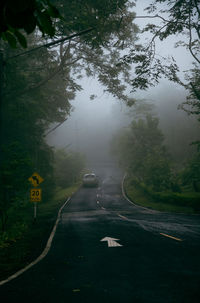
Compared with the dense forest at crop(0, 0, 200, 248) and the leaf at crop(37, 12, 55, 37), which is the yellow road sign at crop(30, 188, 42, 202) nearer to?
the dense forest at crop(0, 0, 200, 248)

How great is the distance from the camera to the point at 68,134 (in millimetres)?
135500

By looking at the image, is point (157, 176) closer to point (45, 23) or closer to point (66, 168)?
point (66, 168)

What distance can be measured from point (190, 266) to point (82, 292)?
2966 mm

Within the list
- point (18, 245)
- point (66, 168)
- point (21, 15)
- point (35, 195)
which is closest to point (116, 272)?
point (18, 245)

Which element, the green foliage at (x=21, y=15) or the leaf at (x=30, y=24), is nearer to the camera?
the green foliage at (x=21, y=15)

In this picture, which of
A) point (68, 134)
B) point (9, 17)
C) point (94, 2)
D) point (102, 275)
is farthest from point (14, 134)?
point (68, 134)

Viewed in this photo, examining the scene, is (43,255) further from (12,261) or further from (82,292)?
(82,292)

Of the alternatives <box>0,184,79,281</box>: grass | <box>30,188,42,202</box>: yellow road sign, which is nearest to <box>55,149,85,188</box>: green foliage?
<box>30,188,42,202</box>: yellow road sign

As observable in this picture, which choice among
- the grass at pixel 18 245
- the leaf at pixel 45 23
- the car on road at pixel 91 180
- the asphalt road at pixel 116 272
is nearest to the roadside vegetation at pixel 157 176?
the car on road at pixel 91 180

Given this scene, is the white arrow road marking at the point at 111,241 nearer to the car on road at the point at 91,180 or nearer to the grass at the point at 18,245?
the grass at the point at 18,245

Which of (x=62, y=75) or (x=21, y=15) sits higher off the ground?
(x=62, y=75)

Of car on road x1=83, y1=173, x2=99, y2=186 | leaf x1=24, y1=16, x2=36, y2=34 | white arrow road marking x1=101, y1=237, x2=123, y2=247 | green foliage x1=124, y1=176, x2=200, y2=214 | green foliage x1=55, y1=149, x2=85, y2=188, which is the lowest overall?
white arrow road marking x1=101, y1=237, x2=123, y2=247

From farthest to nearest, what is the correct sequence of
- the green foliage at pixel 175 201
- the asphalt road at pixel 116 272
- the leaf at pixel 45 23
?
the green foliage at pixel 175 201 < the asphalt road at pixel 116 272 < the leaf at pixel 45 23

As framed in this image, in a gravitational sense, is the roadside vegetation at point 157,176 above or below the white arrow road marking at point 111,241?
above
